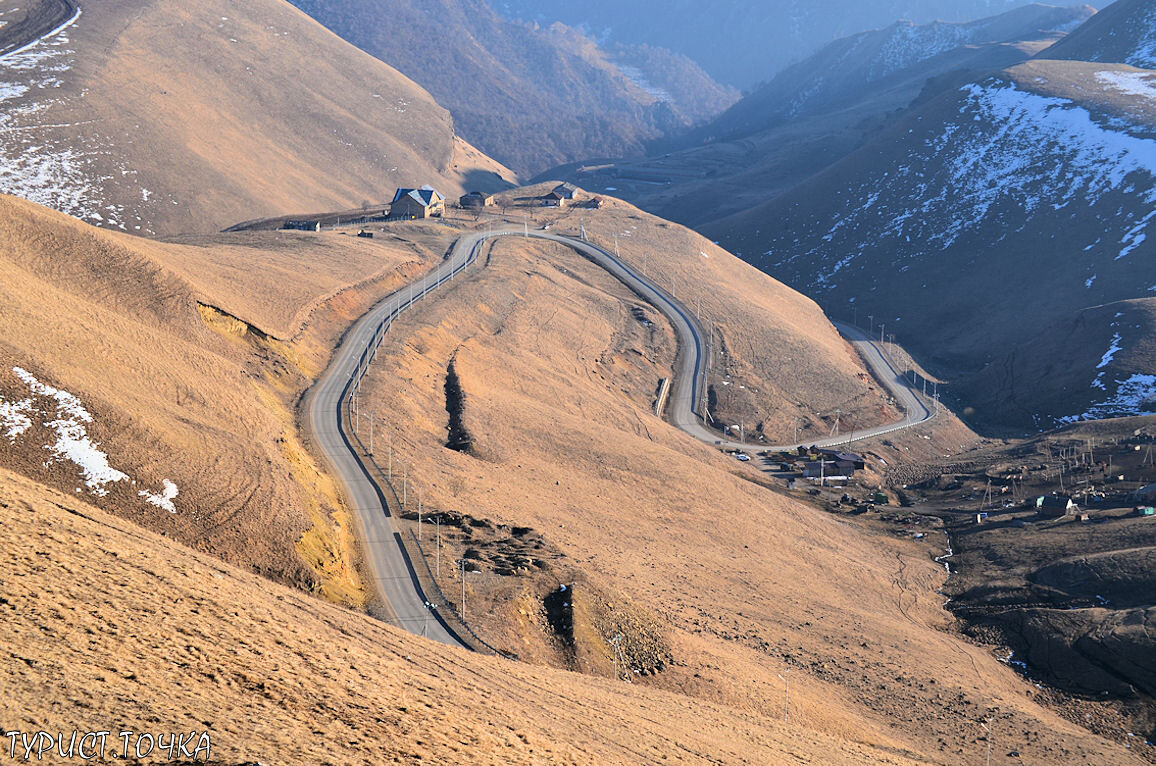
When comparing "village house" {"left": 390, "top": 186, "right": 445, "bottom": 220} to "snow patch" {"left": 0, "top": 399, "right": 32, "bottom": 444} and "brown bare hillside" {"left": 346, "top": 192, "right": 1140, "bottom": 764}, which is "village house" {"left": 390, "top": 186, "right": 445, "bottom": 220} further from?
"snow patch" {"left": 0, "top": 399, "right": 32, "bottom": 444}

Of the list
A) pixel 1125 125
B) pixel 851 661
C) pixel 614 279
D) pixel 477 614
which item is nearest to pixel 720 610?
pixel 851 661

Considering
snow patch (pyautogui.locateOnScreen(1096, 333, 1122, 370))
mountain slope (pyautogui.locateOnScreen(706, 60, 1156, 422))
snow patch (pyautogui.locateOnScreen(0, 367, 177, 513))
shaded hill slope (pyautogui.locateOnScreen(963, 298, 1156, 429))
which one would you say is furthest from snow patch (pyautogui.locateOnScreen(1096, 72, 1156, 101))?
snow patch (pyautogui.locateOnScreen(0, 367, 177, 513))

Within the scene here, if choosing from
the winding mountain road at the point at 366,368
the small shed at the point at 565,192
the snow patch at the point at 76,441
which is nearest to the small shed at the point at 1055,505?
the winding mountain road at the point at 366,368

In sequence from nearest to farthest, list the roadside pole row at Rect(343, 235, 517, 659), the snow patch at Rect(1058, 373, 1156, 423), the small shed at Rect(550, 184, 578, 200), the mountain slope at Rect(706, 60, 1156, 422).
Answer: the roadside pole row at Rect(343, 235, 517, 659) → the snow patch at Rect(1058, 373, 1156, 423) → the mountain slope at Rect(706, 60, 1156, 422) → the small shed at Rect(550, 184, 578, 200)

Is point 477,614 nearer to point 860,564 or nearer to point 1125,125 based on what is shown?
point 860,564

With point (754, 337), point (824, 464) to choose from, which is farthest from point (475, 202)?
point (824, 464)
